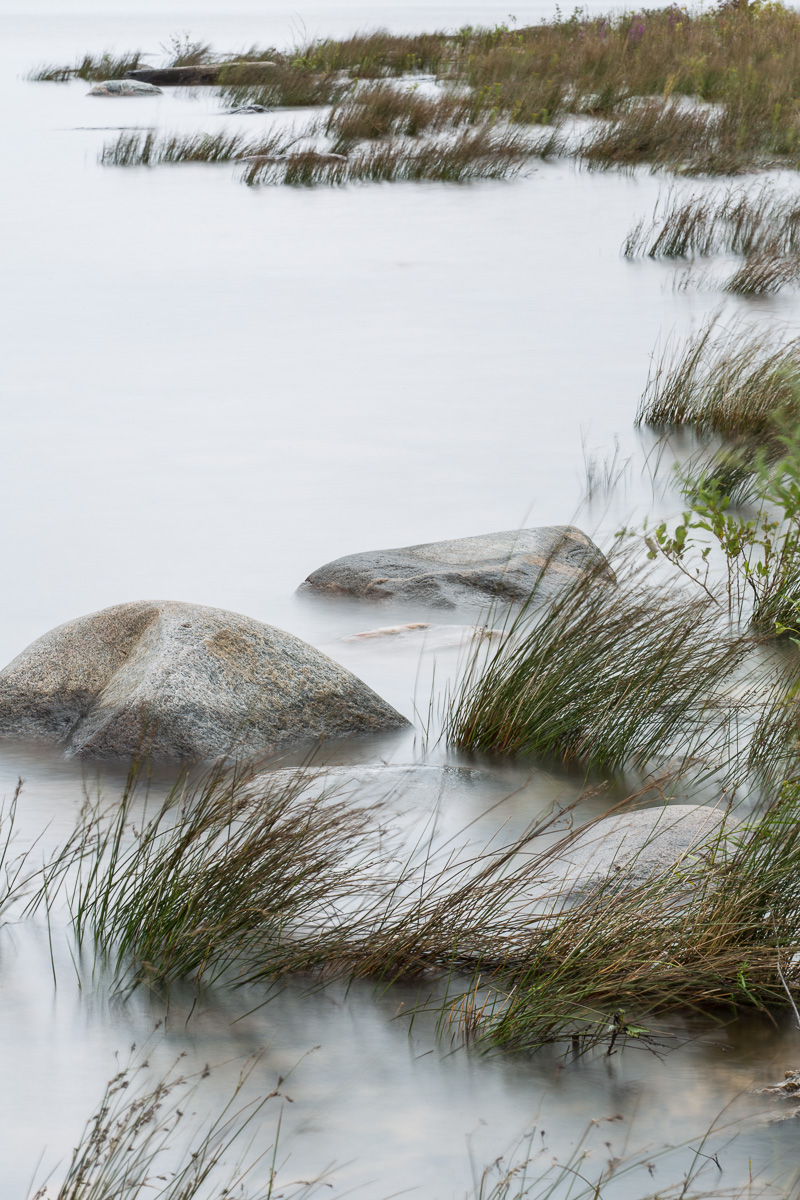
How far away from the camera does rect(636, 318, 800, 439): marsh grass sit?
5.85 metres

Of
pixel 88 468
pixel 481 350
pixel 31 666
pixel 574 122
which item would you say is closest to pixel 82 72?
pixel 574 122

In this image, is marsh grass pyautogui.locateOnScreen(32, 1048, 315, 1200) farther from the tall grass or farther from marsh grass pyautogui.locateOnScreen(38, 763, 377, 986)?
the tall grass

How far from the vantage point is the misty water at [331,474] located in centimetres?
212

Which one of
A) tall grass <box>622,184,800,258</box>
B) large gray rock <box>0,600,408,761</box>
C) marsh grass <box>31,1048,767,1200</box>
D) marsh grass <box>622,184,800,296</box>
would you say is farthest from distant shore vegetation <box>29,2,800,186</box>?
marsh grass <box>31,1048,767,1200</box>

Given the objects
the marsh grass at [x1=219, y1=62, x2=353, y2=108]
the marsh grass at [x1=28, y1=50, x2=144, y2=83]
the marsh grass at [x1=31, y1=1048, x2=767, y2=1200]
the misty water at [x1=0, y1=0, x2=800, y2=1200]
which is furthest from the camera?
the marsh grass at [x1=28, y1=50, x2=144, y2=83]

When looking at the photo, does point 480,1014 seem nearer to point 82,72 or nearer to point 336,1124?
point 336,1124

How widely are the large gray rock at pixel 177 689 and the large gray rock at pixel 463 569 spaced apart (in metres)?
0.93

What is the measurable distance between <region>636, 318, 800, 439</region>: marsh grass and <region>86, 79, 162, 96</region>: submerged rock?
1865 cm

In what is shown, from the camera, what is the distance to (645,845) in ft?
8.09

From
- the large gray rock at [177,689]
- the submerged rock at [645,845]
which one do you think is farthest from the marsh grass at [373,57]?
the submerged rock at [645,845]

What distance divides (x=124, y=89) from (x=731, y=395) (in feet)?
64.3

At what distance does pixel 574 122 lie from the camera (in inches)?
688

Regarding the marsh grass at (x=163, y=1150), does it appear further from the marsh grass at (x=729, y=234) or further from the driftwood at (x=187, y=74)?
the driftwood at (x=187, y=74)

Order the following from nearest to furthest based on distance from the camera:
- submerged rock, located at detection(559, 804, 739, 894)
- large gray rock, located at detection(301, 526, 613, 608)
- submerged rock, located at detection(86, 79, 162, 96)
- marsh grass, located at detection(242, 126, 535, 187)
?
submerged rock, located at detection(559, 804, 739, 894) → large gray rock, located at detection(301, 526, 613, 608) → marsh grass, located at detection(242, 126, 535, 187) → submerged rock, located at detection(86, 79, 162, 96)
